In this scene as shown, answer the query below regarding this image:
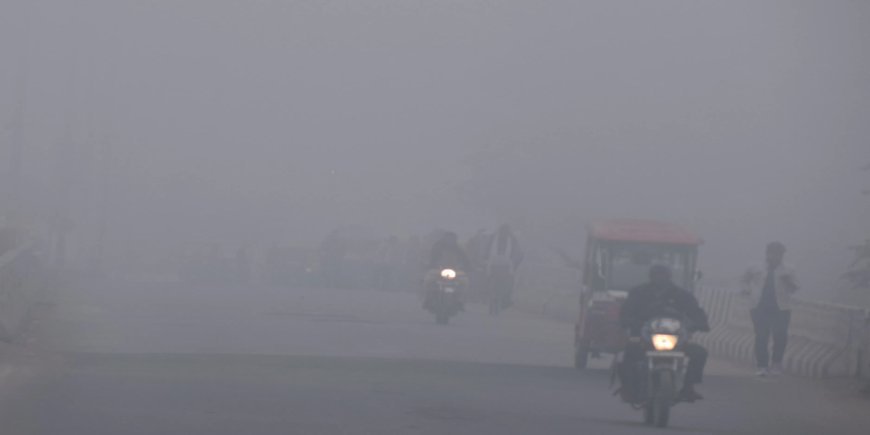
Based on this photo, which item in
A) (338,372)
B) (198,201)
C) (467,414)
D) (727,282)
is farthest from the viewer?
(198,201)

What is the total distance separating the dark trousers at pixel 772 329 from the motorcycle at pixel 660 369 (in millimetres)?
7274

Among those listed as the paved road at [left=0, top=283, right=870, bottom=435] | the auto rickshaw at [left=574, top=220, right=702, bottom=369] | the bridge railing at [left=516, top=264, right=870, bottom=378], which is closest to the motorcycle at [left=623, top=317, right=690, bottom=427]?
the paved road at [left=0, top=283, right=870, bottom=435]

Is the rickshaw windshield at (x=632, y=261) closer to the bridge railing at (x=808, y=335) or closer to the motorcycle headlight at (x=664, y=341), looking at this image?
the bridge railing at (x=808, y=335)

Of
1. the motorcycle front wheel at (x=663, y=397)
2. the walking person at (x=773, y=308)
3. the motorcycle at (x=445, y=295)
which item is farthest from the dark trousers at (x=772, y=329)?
the motorcycle at (x=445, y=295)

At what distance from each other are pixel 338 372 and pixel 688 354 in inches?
200

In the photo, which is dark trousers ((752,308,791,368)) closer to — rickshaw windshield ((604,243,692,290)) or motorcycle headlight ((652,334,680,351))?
rickshaw windshield ((604,243,692,290))

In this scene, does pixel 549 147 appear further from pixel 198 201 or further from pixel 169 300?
pixel 198 201

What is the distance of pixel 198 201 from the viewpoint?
393 ft

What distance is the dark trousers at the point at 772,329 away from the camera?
23.6m

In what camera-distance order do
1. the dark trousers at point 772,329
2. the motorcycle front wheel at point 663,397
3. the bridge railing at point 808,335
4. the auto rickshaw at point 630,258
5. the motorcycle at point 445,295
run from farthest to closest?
1. the motorcycle at point 445,295
2. the dark trousers at point 772,329
3. the auto rickshaw at point 630,258
4. the bridge railing at point 808,335
5. the motorcycle front wheel at point 663,397

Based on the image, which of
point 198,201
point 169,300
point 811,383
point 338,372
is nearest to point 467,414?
point 338,372

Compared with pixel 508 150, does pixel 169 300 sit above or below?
below

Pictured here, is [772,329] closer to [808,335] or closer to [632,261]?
[808,335]

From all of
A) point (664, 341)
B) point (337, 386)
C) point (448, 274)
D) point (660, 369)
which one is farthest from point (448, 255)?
point (660, 369)
